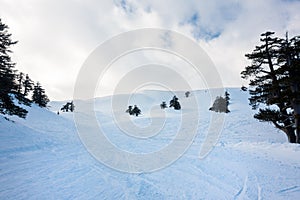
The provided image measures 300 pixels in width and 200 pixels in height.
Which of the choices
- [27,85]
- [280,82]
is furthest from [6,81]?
[27,85]

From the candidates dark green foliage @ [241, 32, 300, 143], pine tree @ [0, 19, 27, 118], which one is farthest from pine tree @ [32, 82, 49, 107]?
dark green foliage @ [241, 32, 300, 143]

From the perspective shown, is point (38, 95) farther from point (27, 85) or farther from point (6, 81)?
point (6, 81)

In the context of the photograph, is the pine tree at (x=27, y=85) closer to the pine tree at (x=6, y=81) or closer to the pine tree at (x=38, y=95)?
the pine tree at (x=38, y=95)

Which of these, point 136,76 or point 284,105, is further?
point 136,76

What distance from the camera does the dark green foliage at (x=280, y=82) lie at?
437 inches

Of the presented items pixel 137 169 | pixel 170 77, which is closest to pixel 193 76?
pixel 170 77

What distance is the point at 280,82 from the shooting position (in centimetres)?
1144

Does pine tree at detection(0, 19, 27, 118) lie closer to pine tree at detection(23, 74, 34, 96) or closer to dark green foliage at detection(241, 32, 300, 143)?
dark green foliage at detection(241, 32, 300, 143)

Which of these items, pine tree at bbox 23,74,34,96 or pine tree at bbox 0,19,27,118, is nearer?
pine tree at bbox 0,19,27,118

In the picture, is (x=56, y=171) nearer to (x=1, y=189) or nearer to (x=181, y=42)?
(x=1, y=189)

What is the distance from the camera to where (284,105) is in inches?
493

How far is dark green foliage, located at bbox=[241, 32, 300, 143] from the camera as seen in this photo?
36.4 feet

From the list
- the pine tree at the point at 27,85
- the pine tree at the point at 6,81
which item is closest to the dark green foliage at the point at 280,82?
the pine tree at the point at 6,81

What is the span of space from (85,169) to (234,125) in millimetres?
21856
